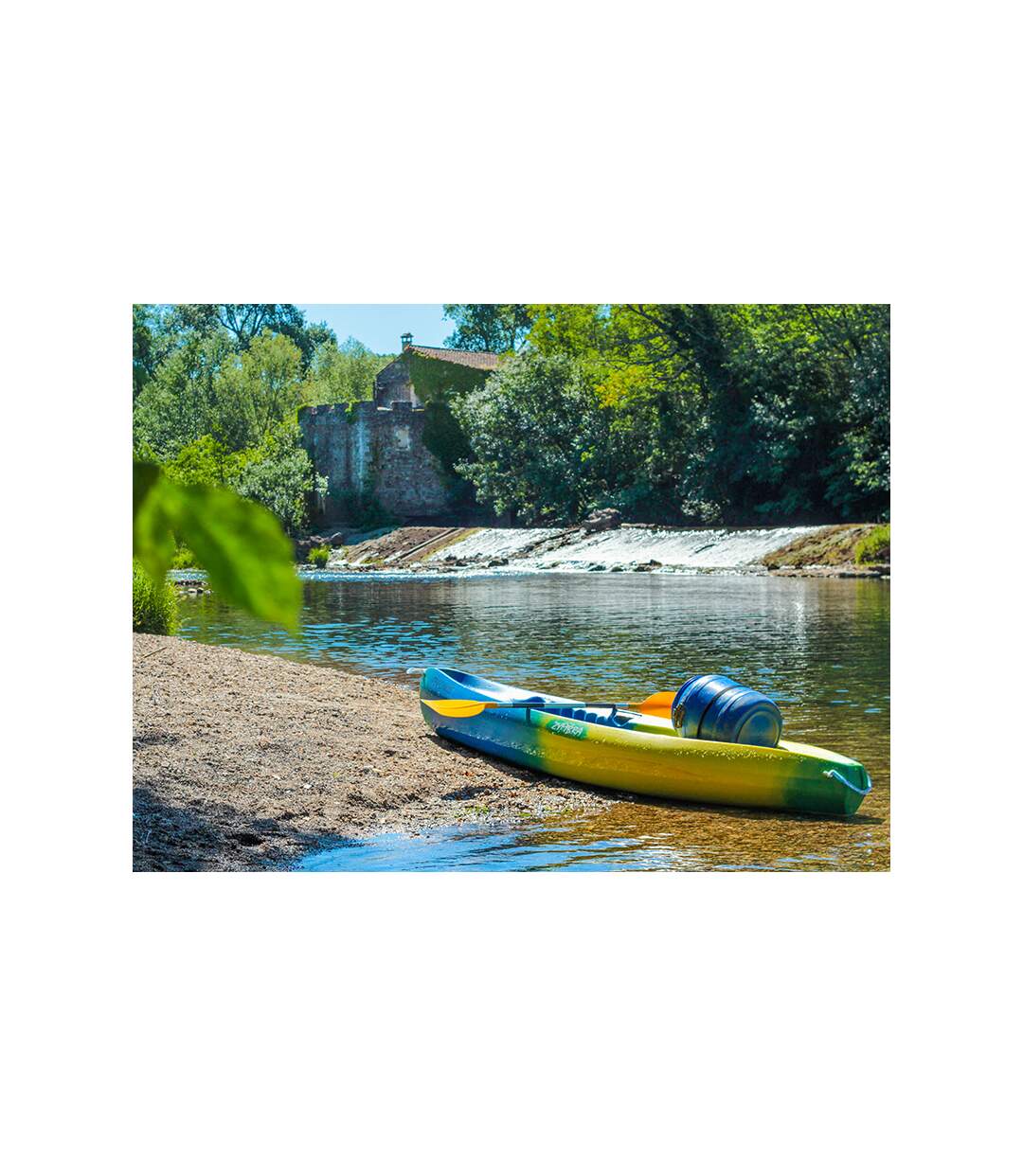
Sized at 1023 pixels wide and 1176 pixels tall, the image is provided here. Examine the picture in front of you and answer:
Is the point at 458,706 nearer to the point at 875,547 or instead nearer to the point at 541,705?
the point at 541,705

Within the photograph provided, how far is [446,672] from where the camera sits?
5871mm

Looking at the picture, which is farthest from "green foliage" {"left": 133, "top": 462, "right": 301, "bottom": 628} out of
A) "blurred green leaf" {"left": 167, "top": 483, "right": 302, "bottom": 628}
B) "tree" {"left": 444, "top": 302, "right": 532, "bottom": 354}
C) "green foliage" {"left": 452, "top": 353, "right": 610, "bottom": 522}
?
"green foliage" {"left": 452, "top": 353, "right": 610, "bottom": 522}

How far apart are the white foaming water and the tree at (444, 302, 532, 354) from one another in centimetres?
106

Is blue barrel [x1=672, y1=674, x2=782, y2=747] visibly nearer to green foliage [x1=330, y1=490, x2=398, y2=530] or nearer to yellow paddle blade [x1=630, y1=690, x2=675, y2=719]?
yellow paddle blade [x1=630, y1=690, x2=675, y2=719]

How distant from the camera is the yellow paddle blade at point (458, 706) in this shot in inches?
206

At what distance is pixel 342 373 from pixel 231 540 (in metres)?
4.22

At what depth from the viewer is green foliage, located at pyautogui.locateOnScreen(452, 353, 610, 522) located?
5.89 meters

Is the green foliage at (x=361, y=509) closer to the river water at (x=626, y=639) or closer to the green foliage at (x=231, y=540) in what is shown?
the river water at (x=626, y=639)

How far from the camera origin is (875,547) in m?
6.63

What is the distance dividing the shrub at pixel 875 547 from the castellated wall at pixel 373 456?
7.17 ft

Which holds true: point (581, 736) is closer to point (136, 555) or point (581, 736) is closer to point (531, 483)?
point (531, 483)

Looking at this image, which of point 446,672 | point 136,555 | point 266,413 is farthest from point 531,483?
point 136,555

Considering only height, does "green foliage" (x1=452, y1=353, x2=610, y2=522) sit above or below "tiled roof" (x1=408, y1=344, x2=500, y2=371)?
below

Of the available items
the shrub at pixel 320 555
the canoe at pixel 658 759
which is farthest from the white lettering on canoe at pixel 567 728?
the shrub at pixel 320 555
